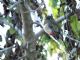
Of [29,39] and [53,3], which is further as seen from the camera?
[29,39]

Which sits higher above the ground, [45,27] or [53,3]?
[53,3]

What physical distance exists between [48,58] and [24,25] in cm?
36

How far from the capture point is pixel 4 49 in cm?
133

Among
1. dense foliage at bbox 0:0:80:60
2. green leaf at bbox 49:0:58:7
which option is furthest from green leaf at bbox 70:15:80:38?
green leaf at bbox 49:0:58:7

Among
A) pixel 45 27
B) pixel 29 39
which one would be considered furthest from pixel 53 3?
pixel 29 39

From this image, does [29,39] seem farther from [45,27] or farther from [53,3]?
[53,3]

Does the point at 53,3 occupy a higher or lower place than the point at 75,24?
higher

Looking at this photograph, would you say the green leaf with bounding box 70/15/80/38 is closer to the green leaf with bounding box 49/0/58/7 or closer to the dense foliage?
the dense foliage

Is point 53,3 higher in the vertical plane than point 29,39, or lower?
higher

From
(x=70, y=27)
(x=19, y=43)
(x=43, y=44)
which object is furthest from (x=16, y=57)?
(x=70, y=27)

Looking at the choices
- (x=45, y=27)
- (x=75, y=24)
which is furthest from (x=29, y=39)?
(x=75, y=24)

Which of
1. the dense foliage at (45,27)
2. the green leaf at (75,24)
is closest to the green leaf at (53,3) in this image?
the dense foliage at (45,27)

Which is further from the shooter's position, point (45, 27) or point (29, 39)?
point (29, 39)

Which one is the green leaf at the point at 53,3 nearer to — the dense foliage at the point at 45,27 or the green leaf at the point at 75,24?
the dense foliage at the point at 45,27
